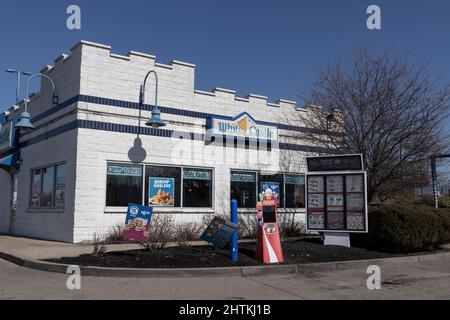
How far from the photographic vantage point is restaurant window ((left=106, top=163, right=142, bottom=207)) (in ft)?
52.3

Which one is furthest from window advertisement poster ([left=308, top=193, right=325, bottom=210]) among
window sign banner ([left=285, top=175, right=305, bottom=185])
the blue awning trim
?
the blue awning trim

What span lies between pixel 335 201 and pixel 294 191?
5791mm

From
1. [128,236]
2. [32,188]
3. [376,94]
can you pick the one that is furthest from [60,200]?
[376,94]

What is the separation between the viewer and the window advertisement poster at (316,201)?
15.1 meters

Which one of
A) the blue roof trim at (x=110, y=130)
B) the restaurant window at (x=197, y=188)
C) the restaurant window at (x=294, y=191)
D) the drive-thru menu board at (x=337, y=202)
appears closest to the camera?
the drive-thru menu board at (x=337, y=202)

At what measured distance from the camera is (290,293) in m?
8.35

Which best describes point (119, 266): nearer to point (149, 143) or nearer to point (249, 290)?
point (249, 290)

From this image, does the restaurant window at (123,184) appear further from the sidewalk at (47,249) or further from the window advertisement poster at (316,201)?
the window advertisement poster at (316,201)

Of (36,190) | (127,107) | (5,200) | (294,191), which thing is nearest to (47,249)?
(127,107)

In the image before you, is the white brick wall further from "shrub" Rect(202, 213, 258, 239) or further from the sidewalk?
"shrub" Rect(202, 213, 258, 239)

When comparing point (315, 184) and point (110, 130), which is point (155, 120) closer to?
point (110, 130)

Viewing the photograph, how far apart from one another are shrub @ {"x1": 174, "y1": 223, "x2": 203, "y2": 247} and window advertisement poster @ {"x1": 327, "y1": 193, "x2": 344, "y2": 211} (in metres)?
4.89

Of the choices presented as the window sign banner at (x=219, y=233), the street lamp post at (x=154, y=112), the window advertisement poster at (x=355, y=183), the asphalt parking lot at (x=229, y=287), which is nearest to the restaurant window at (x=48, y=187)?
the street lamp post at (x=154, y=112)

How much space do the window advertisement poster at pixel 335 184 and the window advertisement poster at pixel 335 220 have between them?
0.69m
